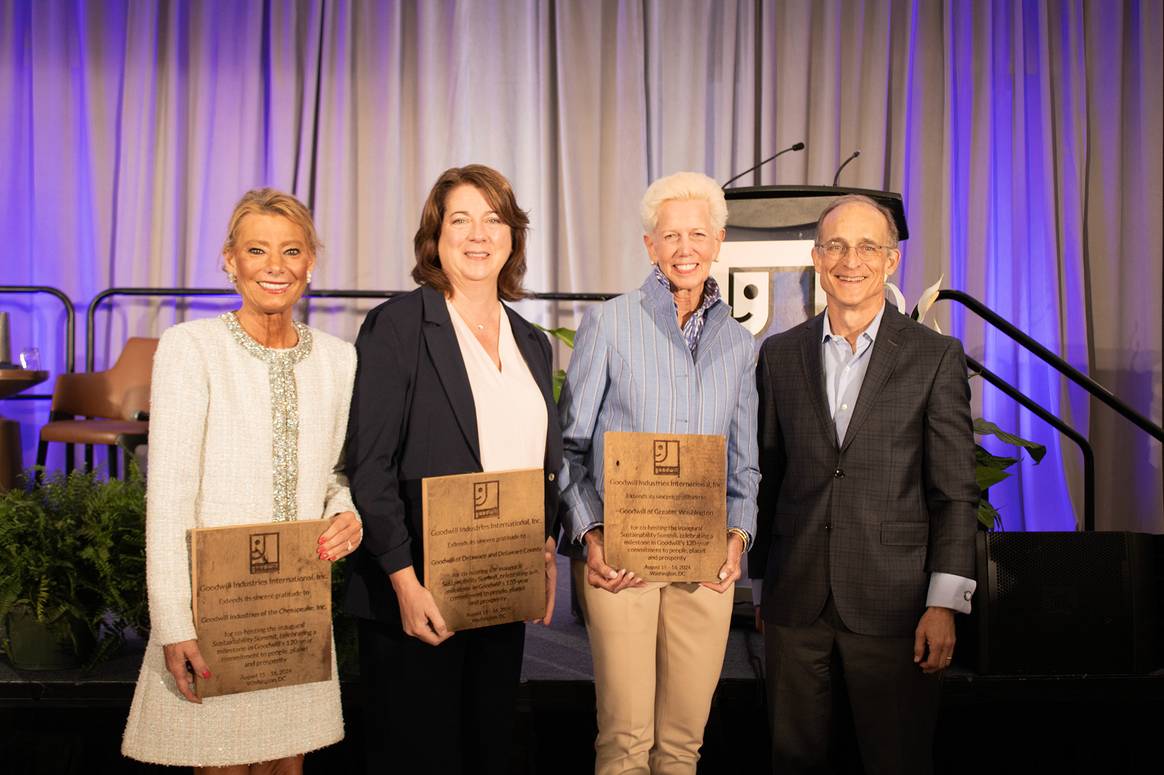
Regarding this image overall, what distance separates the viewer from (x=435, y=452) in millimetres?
1632

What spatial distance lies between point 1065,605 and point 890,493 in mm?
1048

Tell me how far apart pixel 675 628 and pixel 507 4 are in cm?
509

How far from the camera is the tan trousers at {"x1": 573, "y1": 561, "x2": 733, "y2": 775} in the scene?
1.83 metres

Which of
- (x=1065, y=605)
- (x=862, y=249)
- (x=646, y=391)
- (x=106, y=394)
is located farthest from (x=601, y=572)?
(x=106, y=394)

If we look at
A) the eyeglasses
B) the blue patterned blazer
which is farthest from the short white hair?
the eyeglasses

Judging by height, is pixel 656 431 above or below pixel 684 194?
below

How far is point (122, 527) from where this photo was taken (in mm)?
2586

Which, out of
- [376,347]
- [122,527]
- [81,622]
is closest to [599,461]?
[376,347]

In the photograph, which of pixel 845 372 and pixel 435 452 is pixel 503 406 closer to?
pixel 435 452

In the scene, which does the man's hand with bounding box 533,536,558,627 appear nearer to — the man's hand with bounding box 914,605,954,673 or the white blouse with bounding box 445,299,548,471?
the white blouse with bounding box 445,299,548,471

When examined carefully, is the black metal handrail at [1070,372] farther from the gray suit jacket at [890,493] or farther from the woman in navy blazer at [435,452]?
the woman in navy blazer at [435,452]

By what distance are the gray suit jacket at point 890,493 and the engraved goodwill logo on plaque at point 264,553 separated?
1032mm

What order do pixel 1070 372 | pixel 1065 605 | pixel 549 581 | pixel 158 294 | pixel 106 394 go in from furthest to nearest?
pixel 158 294
pixel 106 394
pixel 1070 372
pixel 1065 605
pixel 549 581

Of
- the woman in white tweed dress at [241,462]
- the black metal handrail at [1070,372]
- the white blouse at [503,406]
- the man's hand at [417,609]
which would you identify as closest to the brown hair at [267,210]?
the woman in white tweed dress at [241,462]
